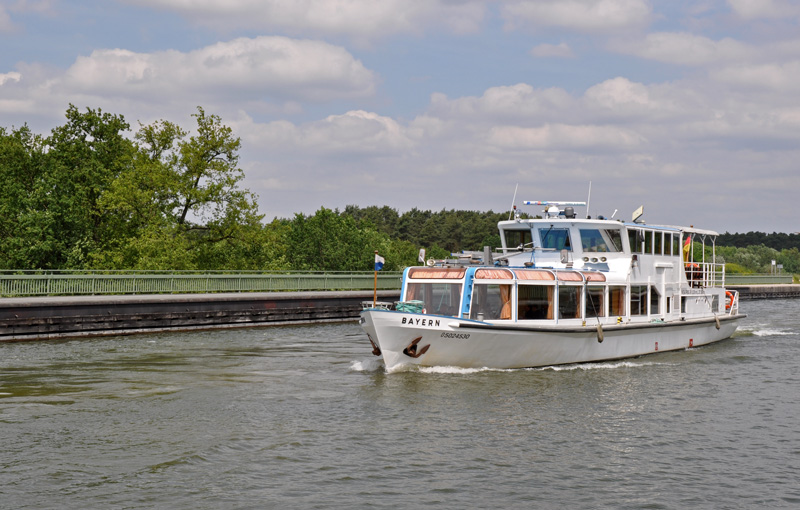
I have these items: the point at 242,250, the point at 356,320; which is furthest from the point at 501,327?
the point at 242,250

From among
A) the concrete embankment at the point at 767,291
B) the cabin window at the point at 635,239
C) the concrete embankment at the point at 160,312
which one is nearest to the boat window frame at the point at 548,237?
the cabin window at the point at 635,239

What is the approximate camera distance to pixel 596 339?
86.4 ft

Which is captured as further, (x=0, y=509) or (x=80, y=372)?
(x=80, y=372)

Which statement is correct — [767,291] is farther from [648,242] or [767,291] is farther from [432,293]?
[432,293]

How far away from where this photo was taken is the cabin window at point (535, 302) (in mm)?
24516

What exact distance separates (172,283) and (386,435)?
29.8 metres

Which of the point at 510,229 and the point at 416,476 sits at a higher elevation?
the point at 510,229

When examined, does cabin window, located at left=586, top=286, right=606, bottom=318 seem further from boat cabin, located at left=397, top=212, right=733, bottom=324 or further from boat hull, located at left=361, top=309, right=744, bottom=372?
boat hull, located at left=361, top=309, right=744, bottom=372

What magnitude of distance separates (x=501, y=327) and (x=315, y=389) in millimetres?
5546

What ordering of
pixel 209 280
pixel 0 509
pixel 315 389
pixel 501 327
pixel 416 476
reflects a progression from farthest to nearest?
pixel 209 280 < pixel 501 327 < pixel 315 389 < pixel 416 476 < pixel 0 509

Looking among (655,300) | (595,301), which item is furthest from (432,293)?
(655,300)

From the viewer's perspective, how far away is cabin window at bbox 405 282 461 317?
2394cm

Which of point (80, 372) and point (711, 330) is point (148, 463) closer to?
point (80, 372)

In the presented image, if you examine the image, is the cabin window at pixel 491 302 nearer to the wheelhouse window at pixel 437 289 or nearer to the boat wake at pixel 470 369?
the wheelhouse window at pixel 437 289
